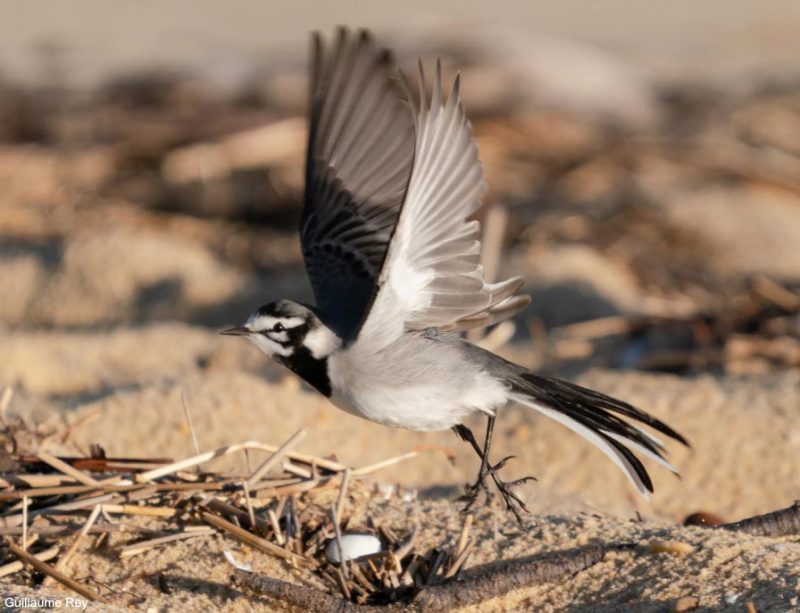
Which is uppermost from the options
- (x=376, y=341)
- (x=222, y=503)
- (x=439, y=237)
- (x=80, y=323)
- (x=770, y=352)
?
(x=439, y=237)

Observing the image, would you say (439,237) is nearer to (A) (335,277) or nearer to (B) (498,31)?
(A) (335,277)

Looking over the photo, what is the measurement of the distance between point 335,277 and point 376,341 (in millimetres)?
577

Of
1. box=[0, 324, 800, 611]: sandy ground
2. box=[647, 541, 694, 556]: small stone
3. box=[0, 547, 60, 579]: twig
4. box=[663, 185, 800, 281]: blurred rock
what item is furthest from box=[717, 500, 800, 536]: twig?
box=[663, 185, 800, 281]: blurred rock

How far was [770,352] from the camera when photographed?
18.8 ft

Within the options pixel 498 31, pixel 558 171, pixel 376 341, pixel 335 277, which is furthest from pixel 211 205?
pixel 376 341

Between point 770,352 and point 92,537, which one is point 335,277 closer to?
point 92,537

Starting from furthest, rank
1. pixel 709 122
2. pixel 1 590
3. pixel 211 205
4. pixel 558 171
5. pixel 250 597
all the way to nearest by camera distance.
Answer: pixel 709 122, pixel 558 171, pixel 211 205, pixel 250 597, pixel 1 590

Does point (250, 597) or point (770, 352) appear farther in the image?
point (770, 352)

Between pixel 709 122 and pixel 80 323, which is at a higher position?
pixel 709 122

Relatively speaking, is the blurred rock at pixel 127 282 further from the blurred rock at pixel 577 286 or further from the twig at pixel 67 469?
the twig at pixel 67 469

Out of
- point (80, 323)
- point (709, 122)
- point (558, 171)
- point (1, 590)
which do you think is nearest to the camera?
point (1, 590)

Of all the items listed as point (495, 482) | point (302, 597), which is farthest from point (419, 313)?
point (302, 597)

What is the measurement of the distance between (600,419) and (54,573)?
1.54 metres

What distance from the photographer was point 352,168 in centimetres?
407
